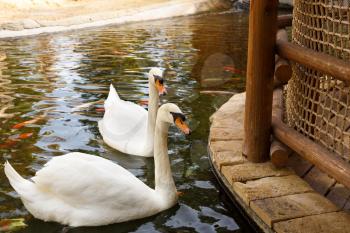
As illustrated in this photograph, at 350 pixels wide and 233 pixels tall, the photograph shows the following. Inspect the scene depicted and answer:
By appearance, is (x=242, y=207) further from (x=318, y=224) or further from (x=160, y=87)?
(x=160, y=87)

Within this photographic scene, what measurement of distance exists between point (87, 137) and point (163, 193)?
202 centimetres

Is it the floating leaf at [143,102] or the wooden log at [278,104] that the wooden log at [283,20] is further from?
the floating leaf at [143,102]

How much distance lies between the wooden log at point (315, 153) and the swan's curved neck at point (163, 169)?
0.88 m

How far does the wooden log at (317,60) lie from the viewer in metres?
3.21

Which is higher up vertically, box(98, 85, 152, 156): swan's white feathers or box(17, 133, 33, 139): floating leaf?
box(98, 85, 152, 156): swan's white feathers

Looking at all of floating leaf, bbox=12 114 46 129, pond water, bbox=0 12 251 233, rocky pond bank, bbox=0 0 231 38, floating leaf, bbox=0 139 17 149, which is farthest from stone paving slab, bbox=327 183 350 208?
rocky pond bank, bbox=0 0 231 38

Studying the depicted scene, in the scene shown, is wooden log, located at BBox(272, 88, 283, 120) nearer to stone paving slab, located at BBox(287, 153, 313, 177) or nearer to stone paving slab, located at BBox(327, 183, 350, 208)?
stone paving slab, located at BBox(287, 153, 313, 177)

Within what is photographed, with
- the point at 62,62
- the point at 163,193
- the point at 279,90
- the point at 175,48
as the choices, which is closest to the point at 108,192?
the point at 163,193

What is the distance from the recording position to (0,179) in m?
4.67

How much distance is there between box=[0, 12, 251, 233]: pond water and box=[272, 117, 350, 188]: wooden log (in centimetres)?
70

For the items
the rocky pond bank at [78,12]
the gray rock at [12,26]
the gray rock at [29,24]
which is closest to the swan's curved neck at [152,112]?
the rocky pond bank at [78,12]

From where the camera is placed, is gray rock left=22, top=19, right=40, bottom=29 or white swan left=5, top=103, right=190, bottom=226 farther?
gray rock left=22, top=19, right=40, bottom=29

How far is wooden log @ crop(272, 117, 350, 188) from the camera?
10.8 feet

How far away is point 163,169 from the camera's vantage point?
13.6 feet
